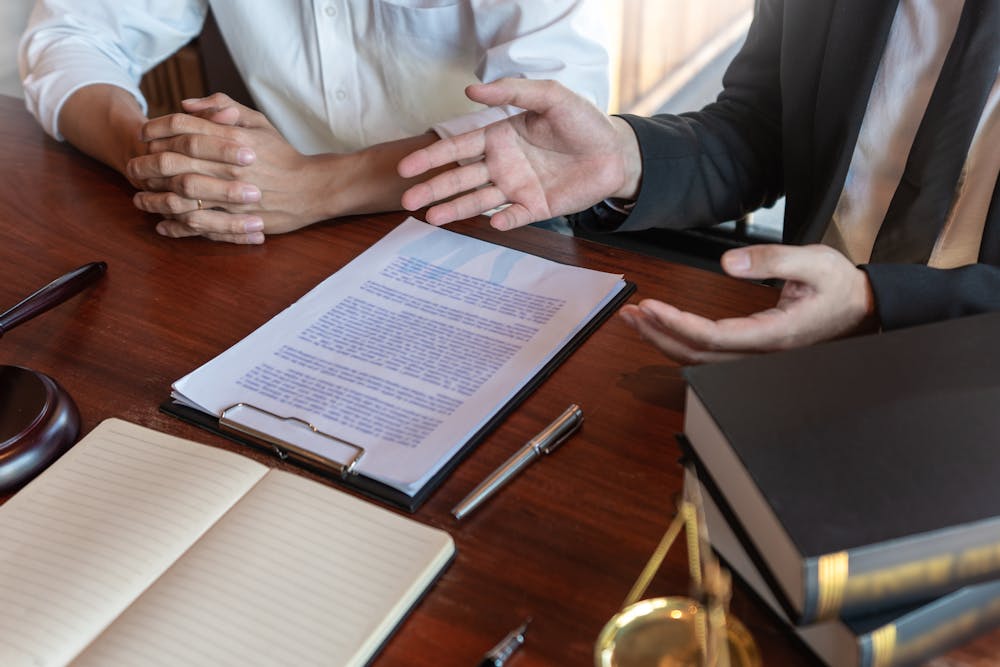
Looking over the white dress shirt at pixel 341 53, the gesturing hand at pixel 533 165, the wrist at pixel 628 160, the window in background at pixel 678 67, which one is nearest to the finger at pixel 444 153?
the gesturing hand at pixel 533 165

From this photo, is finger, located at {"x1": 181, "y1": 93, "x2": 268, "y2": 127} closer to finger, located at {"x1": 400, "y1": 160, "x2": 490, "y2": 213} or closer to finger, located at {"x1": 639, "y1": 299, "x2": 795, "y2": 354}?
A: finger, located at {"x1": 400, "y1": 160, "x2": 490, "y2": 213}

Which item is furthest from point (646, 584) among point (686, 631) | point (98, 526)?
point (98, 526)

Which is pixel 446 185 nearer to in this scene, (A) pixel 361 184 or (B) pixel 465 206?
(B) pixel 465 206

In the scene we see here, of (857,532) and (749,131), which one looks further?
(749,131)

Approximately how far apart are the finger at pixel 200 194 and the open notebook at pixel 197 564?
1.32 feet

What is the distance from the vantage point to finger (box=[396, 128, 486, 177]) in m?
0.94

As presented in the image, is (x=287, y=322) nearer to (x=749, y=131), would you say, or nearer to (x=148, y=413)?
(x=148, y=413)

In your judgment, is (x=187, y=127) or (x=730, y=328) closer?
(x=730, y=328)

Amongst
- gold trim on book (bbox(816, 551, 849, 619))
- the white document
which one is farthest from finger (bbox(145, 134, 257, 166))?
gold trim on book (bbox(816, 551, 849, 619))

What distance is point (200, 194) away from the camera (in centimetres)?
102

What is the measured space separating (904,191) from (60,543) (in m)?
0.92

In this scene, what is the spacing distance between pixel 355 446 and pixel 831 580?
1.25ft

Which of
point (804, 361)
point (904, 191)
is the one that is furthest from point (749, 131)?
point (804, 361)

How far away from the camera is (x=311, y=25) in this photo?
4.46ft
